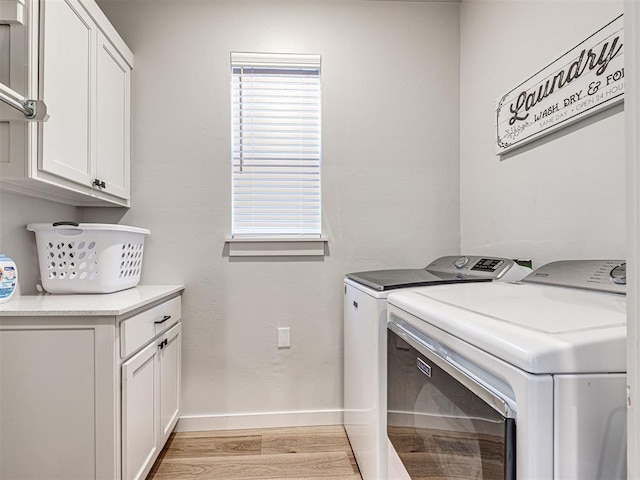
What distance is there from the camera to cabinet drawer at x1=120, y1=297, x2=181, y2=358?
132cm

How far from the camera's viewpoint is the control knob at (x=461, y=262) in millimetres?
1821

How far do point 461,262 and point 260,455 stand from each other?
1.34 metres

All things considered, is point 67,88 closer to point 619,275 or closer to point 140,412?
point 140,412

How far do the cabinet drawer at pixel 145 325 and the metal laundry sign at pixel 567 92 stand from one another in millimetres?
1717

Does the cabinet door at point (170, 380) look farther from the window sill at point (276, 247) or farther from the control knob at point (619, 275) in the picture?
the control knob at point (619, 275)

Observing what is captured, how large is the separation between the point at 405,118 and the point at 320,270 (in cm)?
101

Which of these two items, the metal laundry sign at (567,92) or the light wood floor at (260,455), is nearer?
the metal laundry sign at (567,92)

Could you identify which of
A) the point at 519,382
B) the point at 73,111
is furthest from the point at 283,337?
the point at 519,382

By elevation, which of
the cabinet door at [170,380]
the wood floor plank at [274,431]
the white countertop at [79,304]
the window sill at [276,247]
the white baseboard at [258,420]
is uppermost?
the window sill at [276,247]

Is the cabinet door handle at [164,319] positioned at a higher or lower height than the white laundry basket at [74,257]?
lower

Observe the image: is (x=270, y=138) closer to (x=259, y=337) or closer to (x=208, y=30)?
(x=208, y=30)

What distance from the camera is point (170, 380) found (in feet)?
6.19

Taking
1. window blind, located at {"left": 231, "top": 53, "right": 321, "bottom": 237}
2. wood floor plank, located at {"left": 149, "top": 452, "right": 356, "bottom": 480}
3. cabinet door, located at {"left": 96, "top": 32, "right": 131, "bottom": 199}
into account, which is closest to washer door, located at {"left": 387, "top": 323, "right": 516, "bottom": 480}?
wood floor plank, located at {"left": 149, "top": 452, "right": 356, "bottom": 480}

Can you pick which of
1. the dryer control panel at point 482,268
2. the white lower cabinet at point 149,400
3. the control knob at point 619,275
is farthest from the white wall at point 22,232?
the control knob at point 619,275
